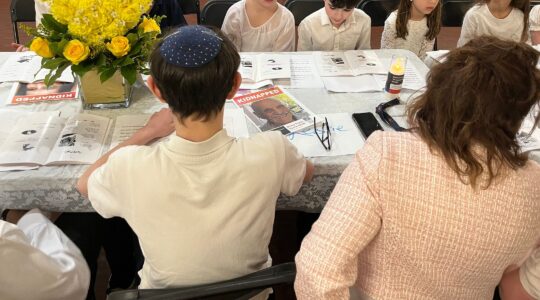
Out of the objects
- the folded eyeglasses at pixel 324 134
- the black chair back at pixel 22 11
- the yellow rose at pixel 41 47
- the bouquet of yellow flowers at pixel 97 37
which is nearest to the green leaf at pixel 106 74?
the bouquet of yellow flowers at pixel 97 37

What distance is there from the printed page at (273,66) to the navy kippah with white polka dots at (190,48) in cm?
72

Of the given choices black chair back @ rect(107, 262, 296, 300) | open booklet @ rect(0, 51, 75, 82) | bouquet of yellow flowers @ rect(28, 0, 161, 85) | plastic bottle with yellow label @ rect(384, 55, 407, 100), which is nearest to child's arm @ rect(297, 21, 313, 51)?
plastic bottle with yellow label @ rect(384, 55, 407, 100)

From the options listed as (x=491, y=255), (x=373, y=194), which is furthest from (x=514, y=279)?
(x=373, y=194)

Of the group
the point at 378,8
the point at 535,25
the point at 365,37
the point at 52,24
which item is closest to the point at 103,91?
the point at 52,24

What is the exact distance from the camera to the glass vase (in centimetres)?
128

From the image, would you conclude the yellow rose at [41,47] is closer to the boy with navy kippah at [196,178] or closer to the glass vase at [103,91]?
the glass vase at [103,91]

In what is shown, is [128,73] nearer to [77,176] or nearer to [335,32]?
[77,176]

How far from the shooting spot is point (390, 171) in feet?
2.46

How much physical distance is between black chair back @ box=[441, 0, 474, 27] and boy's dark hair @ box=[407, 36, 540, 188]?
1.91m

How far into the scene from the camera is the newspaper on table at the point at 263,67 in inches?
60.5

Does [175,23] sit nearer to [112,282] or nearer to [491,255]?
[112,282]

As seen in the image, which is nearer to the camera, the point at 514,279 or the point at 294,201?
the point at 514,279

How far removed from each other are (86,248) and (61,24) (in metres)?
0.66

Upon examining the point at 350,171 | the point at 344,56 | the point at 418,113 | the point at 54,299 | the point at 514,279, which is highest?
the point at 418,113
